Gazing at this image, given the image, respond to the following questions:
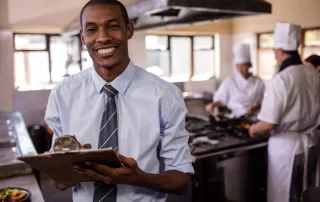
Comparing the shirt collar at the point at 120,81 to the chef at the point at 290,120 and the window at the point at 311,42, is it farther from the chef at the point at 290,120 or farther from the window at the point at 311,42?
the window at the point at 311,42

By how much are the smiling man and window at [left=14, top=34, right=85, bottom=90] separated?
12.7 feet

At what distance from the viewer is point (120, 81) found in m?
1.19

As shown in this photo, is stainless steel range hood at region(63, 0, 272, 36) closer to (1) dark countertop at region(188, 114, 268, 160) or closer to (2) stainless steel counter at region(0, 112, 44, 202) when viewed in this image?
(1) dark countertop at region(188, 114, 268, 160)

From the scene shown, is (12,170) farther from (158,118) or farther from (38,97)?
(38,97)

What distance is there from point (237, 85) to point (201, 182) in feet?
6.13

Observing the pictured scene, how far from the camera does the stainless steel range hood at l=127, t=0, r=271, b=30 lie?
6.65ft

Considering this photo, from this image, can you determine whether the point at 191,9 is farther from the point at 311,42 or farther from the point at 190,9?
the point at 311,42

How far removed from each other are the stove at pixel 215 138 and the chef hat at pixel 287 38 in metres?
0.75

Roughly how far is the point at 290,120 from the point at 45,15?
376 centimetres

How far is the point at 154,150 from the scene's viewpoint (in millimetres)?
1180

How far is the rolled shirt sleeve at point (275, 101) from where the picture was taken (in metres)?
2.49

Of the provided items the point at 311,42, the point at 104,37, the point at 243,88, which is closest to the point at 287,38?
the point at 243,88

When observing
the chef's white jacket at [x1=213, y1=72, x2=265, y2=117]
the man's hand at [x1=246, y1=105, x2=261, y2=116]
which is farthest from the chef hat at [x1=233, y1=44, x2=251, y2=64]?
the man's hand at [x1=246, y1=105, x2=261, y2=116]

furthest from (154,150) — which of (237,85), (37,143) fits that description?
(37,143)
